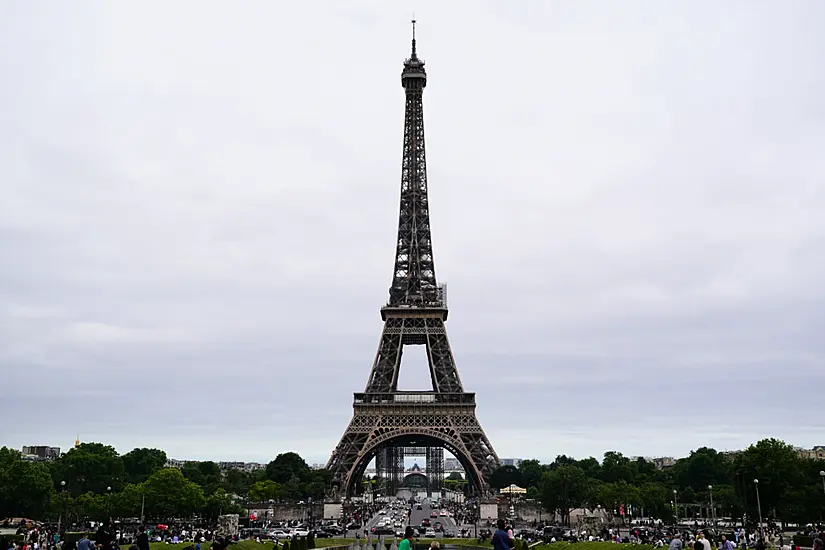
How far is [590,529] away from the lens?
253 ft

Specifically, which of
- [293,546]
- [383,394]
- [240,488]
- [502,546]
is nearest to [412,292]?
[383,394]

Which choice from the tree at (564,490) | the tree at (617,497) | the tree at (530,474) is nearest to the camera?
the tree at (617,497)

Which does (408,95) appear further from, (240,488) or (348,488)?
(240,488)

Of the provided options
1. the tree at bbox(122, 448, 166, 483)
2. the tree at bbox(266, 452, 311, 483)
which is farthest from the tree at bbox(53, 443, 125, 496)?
the tree at bbox(266, 452, 311, 483)

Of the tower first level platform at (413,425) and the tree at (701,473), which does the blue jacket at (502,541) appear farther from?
the tree at (701,473)

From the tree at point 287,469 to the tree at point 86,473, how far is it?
1597 inches

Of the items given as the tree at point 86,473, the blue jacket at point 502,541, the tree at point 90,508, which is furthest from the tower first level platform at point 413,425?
the blue jacket at point 502,541

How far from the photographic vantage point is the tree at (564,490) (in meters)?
96.8

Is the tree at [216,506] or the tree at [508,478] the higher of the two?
the tree at [508,478]

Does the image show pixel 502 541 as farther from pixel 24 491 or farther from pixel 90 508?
pixel 24 491

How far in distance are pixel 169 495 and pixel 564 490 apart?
148ft

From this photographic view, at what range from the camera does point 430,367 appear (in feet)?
343

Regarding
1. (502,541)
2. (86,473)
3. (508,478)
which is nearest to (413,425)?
(508,478)

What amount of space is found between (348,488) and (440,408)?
15.7 meters
